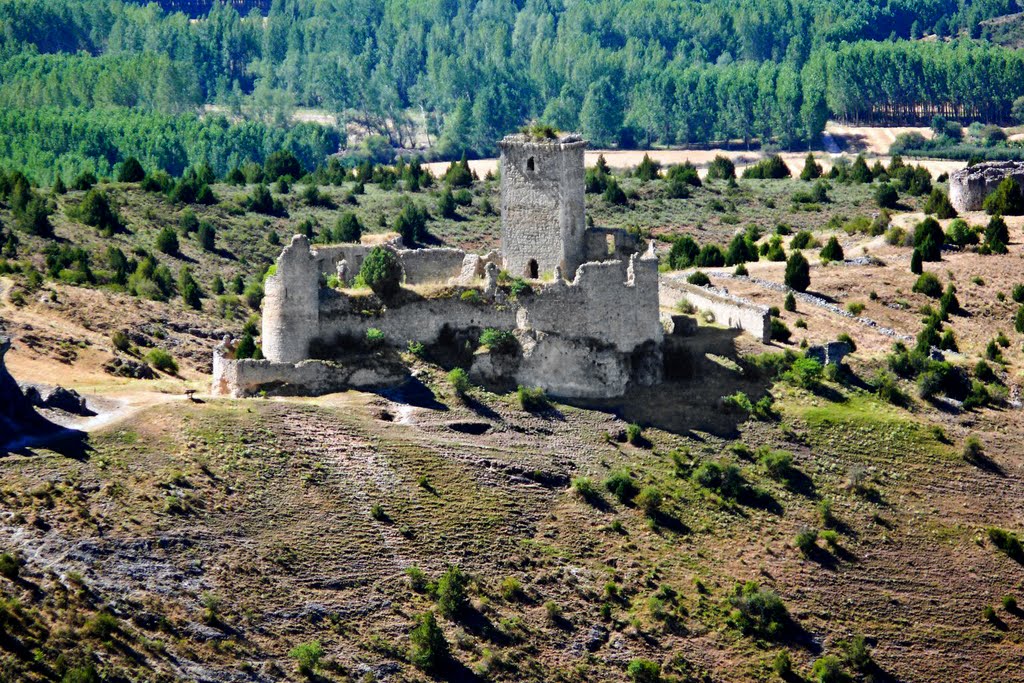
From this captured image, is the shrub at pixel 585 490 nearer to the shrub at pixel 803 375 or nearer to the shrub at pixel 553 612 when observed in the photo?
the shrub at pixel 553 612

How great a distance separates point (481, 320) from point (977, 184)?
1383 inches

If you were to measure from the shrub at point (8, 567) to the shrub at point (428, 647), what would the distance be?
10.2 meters

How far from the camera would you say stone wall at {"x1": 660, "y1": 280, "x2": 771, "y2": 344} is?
8644 centimetres

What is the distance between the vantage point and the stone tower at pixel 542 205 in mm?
84438

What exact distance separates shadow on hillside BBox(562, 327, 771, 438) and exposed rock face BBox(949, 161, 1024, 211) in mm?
28185

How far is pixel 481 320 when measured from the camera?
269 feet

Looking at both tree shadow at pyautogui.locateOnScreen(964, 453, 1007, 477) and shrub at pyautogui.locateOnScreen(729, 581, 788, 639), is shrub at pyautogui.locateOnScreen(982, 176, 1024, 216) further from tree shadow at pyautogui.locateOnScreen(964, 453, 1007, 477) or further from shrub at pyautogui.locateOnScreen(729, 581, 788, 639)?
shrub at pyautogui.locateOnScreen(729, 581, 788, 639)

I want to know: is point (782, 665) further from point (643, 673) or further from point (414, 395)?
point (414, 395)

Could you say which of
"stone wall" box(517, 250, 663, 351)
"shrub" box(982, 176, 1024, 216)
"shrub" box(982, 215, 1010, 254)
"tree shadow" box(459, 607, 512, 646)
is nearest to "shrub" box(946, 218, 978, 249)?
"shrub" box(982, 215, 1010, 254)

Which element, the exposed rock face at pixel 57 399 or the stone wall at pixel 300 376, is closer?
the exposed rock face at pixel 57 399

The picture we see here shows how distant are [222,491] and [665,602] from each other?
480 inches

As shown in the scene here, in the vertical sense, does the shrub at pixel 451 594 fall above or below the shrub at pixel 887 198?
below

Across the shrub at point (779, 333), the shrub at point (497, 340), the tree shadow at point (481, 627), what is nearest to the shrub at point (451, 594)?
the tree shadow at point (481, 627)

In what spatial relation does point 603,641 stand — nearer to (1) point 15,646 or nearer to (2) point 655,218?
(1) point 15,646
